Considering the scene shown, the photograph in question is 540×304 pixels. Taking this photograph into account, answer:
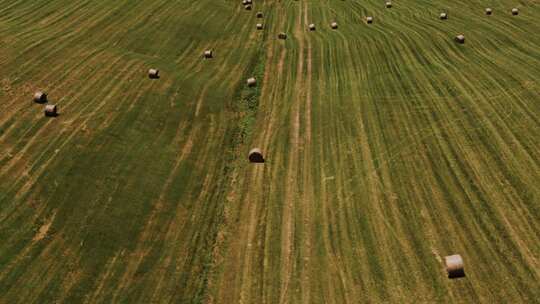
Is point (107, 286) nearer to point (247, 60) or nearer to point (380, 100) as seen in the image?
point (380, 100)

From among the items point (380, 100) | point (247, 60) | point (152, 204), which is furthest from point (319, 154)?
point (247, 60)

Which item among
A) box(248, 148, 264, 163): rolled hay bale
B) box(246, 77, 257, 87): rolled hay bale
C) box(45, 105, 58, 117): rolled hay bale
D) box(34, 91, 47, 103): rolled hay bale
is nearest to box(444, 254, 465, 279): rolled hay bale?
box(248, 148, 264, 163): rolled hay bale

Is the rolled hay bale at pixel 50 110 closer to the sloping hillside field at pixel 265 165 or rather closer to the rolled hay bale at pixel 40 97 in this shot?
the sloping hillside field at pixel 265 165

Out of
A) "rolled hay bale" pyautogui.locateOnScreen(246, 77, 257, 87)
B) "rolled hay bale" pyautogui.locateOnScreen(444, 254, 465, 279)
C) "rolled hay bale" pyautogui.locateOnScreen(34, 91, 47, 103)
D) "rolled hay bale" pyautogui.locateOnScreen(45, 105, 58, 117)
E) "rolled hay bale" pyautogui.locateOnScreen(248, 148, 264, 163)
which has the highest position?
"rolled hay bale" pyautogui.locateOnScreen(34, 91, 47, 103)

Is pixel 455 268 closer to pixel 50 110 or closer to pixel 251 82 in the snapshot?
pixel 251 82

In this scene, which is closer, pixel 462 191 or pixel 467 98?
pixel 462 191

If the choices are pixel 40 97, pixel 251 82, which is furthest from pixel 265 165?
pixel 40 97

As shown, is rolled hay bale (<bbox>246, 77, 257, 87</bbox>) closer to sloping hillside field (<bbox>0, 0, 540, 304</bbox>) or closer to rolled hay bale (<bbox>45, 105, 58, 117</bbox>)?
sloping hillside field (<bbox>0, 0, 540, 304</bbox>)
